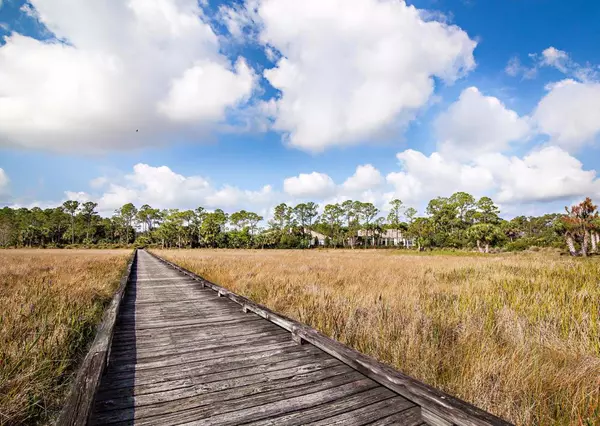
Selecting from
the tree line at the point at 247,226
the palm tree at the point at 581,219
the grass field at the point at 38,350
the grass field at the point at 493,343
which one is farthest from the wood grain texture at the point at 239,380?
the tree line at the point at 247,226

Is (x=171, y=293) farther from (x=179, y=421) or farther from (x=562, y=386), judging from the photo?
(x=562, y=386)

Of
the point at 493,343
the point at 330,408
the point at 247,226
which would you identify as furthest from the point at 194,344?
the point at 247,226

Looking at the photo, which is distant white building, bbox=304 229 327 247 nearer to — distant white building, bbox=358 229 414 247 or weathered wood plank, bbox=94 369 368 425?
distant white building, bbox=358 229 414 247

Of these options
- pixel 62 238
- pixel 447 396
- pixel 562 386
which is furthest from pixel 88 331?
pixel 62 238

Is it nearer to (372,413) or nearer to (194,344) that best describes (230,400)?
(372,413)

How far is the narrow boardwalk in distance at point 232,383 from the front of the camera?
8.12 feet

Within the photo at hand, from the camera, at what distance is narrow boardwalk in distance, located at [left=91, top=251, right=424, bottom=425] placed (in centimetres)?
247

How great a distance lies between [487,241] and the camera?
39.8 meters

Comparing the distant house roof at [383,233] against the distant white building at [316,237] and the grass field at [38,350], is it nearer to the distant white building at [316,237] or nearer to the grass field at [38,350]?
the distant white building at [316,237]

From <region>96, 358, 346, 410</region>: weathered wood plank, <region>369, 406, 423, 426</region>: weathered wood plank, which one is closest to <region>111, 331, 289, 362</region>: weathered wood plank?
<region>96, 358, 346, 410</region>: weathered wood plank

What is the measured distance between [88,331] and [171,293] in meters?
4.24

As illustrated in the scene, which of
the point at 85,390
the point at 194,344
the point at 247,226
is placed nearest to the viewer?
the point at 85,390

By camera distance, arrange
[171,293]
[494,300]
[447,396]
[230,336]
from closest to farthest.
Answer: [447,396], [230,336], [494,300], [171,293]

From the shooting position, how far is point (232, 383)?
122 inches
